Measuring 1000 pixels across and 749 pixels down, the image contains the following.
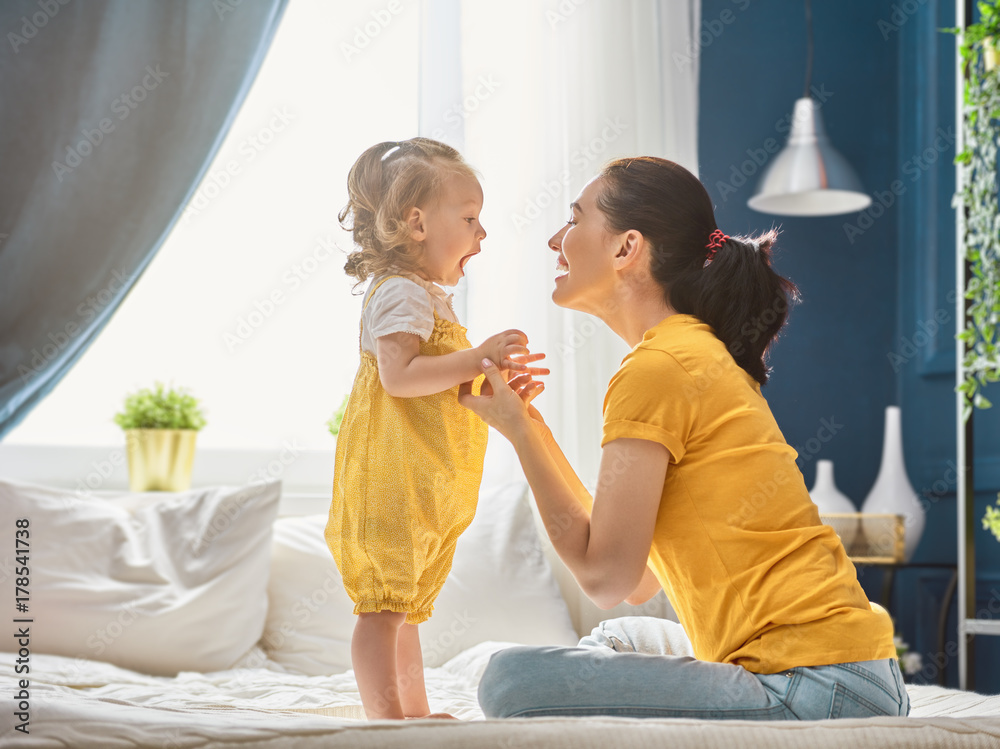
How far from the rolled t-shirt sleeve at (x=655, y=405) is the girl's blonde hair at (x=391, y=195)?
471 mm

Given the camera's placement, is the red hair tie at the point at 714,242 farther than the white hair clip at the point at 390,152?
No

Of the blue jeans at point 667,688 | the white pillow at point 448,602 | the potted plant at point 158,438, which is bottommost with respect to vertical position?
the white pillow at point 448,602

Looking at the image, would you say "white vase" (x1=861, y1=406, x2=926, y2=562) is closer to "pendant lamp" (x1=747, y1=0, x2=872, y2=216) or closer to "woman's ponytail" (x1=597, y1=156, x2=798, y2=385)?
"pendant lamp" (x1=747, y1=0, x2=872, y2=216)

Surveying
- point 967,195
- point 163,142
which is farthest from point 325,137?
point 967,195

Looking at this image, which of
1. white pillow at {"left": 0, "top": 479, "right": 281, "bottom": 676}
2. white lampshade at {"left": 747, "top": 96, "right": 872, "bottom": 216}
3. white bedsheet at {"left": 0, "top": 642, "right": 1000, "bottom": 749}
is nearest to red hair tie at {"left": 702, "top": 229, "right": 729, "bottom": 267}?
white bedsheet at {"left": 0, "top": 642, "right": 1000, "bottom": 749}

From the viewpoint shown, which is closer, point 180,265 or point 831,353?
point 180,265

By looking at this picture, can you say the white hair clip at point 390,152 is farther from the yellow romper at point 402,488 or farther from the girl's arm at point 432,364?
the girl's arm at point 432,364

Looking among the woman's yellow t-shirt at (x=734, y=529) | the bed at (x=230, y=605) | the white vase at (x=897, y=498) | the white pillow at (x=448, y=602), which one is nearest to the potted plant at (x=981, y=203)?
the white vase at (x=897, y=498)

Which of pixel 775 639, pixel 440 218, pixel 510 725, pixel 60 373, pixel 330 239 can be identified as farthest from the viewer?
pixel 330 239

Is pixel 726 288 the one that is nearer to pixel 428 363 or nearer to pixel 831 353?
pixel 428 363

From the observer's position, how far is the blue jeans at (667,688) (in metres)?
0.96

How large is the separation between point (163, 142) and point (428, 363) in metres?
1.65

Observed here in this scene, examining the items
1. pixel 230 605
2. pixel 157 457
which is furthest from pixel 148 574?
pixel 157 457

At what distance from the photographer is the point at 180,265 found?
2.74 metres
